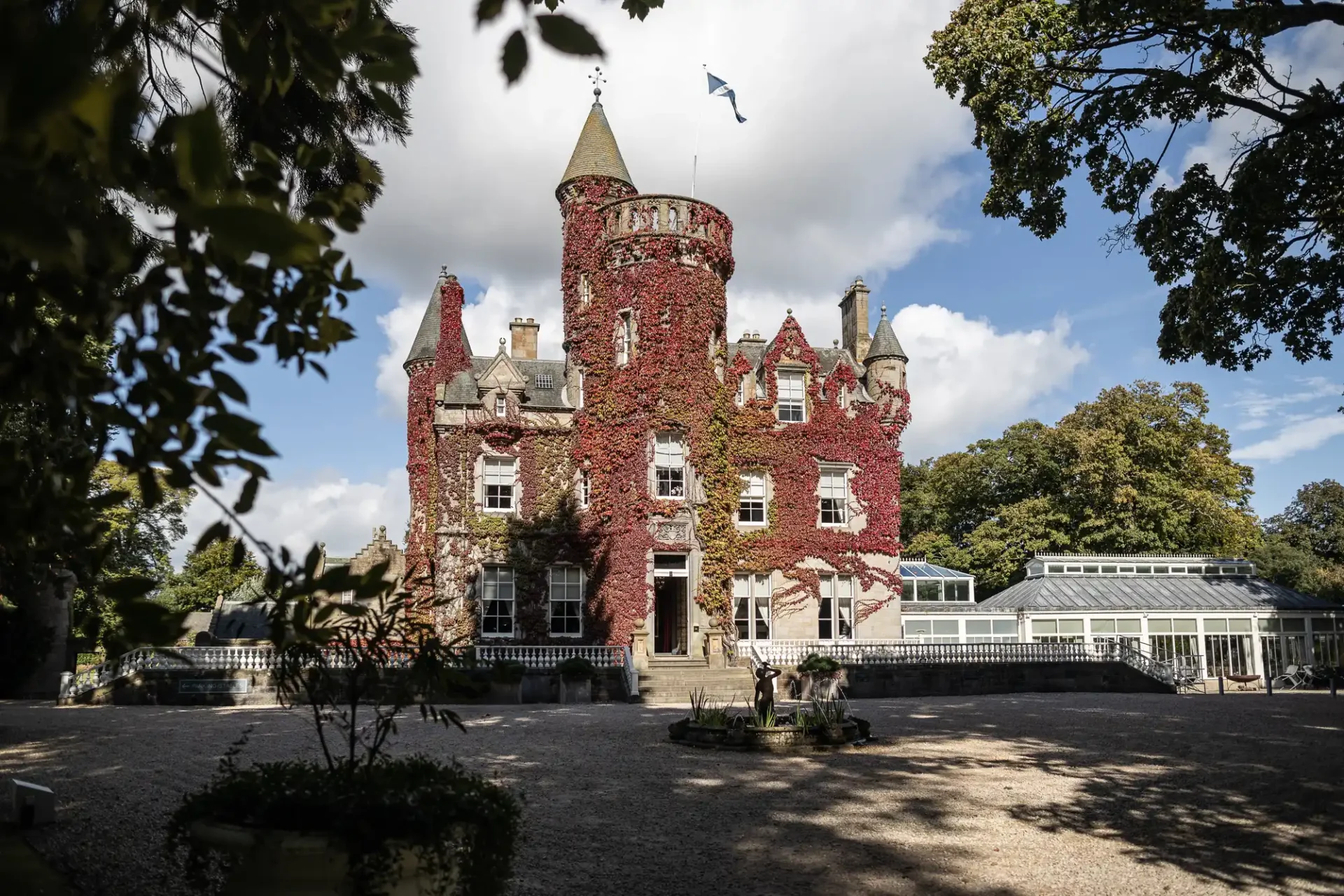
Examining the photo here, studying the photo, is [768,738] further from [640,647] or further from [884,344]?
[884,344]

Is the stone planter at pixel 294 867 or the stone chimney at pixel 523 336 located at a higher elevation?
the stone chimney at pixel 523 336

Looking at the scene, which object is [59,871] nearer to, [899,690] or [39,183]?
[39,183]

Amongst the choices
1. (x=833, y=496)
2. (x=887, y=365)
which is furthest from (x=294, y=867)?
(x=887, y=365)

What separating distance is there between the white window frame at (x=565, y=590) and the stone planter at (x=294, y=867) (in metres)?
24.1

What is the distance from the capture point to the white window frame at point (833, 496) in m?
30.6

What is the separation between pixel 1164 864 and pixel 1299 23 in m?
9.82

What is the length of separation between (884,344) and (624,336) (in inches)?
346

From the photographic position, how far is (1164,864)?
7.64 m

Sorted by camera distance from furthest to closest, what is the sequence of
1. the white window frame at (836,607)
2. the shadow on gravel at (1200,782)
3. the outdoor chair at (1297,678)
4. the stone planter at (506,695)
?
the outdoor chair at (1297,678) → the white window frame at (836,607) → the stone planter at (506,695) → the shadow on gravel at (1200,782)

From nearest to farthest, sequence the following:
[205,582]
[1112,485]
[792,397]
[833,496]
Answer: [833,496]
[792,397]
[1112,485]
[205,582]

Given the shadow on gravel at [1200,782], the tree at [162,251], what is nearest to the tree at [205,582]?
the shadow on gravel at [1200,782]

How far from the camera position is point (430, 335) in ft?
106

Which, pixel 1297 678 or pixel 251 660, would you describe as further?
pixel 1297 678

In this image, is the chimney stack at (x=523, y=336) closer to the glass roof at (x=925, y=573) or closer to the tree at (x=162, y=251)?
the glass roof at (x=925, y=573)
